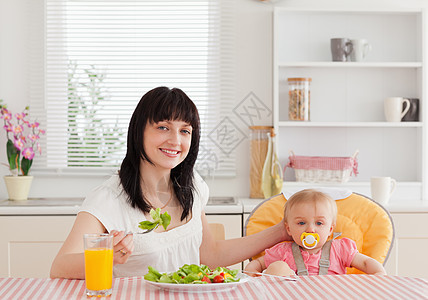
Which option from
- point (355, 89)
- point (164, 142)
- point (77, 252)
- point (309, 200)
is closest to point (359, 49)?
point (355, 89)

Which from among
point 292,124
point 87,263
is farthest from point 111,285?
point 292,124

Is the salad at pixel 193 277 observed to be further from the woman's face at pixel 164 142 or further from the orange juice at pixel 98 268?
the woman's face at pixel 164 142

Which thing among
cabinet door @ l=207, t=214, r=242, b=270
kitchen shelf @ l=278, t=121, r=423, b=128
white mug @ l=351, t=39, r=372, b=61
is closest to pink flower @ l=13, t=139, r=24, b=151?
cabinet door @ l=207, t=214, r=242, b=270

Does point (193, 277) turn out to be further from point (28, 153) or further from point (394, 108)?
point (394, 108)

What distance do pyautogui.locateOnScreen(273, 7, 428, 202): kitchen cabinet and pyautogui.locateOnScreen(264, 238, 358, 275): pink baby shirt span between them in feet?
4.75

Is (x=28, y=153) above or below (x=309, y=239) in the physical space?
above

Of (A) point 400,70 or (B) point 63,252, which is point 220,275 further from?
(A) point 400,70

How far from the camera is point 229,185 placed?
11.9ft

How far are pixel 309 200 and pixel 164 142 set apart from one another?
0.58m

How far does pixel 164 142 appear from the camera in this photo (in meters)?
2.03

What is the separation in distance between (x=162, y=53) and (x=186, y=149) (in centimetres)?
167

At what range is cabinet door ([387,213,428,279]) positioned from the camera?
10.2 ft

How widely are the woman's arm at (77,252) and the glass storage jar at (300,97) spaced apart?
1.91 m

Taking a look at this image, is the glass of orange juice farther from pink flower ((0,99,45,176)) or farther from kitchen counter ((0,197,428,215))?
pink flower ((0,99,45,176))
